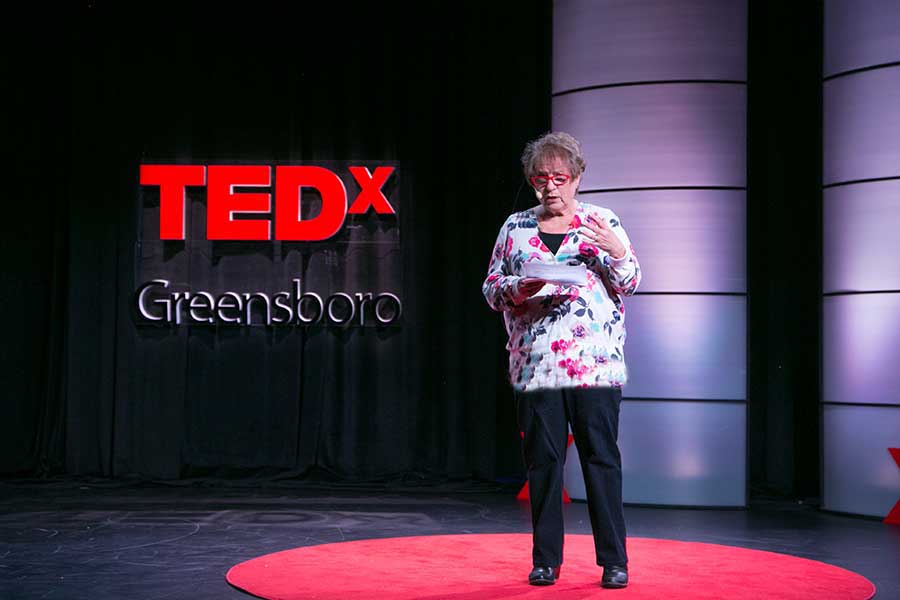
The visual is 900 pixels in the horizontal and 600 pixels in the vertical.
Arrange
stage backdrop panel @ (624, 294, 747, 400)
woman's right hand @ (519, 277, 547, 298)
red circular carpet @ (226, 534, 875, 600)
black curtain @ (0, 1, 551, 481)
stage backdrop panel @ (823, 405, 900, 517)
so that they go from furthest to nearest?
black curtain @ (0, 1, 551, 481), stage backdrop panel @ (624, 294, 747, 400), stage backdrop panel @ (823, 405, 900, 517), red circular carpet @ (226, 534, 875, 600), woman's right hand @ (519, 277, 547, 298)

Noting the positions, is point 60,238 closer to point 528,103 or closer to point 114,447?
point 114,447

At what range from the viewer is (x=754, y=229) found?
6.67 meters

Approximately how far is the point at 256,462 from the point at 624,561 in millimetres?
4231

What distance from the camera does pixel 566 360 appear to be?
3.14 metres

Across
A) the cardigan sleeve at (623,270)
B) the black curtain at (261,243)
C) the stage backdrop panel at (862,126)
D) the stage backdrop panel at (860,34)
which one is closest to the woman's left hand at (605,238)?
the cardigan sleeve at (623,270)

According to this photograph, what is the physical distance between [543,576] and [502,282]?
2.88ft

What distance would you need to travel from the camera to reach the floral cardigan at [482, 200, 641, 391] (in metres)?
3.13

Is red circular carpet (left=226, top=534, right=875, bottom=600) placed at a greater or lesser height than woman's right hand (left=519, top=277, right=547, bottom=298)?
lesser

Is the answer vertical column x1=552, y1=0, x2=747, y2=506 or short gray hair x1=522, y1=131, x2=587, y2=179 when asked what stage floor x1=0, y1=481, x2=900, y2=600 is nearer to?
vertical column x1=552, y1=0, x2=747, y2=506

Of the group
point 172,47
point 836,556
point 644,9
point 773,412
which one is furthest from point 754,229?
point 172,47

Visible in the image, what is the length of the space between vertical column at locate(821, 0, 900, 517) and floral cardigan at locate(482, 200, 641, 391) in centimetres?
279

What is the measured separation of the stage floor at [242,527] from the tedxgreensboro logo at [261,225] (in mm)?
1110

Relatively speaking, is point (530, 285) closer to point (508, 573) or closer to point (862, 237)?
point (508, 573)

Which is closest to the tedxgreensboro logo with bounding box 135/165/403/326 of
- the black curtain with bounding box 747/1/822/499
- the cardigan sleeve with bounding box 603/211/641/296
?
the black curtain with bounding box 747/1/822/499
